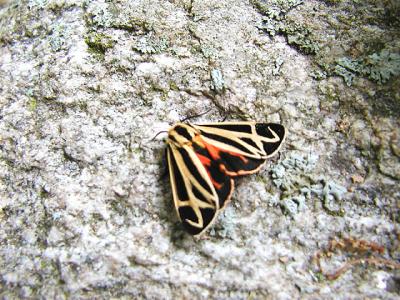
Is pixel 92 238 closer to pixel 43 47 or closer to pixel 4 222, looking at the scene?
pixel 4 222

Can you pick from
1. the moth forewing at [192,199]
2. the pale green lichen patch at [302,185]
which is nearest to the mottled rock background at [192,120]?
the pale green lichen patch at [302,185]

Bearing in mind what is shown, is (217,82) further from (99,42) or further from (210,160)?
(99,42)

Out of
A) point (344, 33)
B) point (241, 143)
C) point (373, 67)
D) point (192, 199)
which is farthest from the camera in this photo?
point (344, 33)

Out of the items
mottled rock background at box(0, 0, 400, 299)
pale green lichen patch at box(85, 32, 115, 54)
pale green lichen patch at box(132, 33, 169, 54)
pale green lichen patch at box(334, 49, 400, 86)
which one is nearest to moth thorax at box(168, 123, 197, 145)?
mottled rock background at box(0, 0, 400, 299)

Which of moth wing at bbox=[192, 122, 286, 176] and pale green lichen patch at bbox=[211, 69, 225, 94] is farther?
pale green lichen patch at bbox=[211, 69, 225, 94]

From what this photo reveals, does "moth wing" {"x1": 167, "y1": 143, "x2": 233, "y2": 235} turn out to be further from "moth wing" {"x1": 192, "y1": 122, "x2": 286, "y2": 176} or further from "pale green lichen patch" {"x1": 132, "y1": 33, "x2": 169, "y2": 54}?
"pale green lichen patch" {"x1": 132, "y1": 33, "x2": 169, "y2": 54}

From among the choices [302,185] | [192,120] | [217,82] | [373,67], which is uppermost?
[373,67]

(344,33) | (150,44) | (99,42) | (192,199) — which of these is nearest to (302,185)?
(192,199)

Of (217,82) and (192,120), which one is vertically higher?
(217,82)
